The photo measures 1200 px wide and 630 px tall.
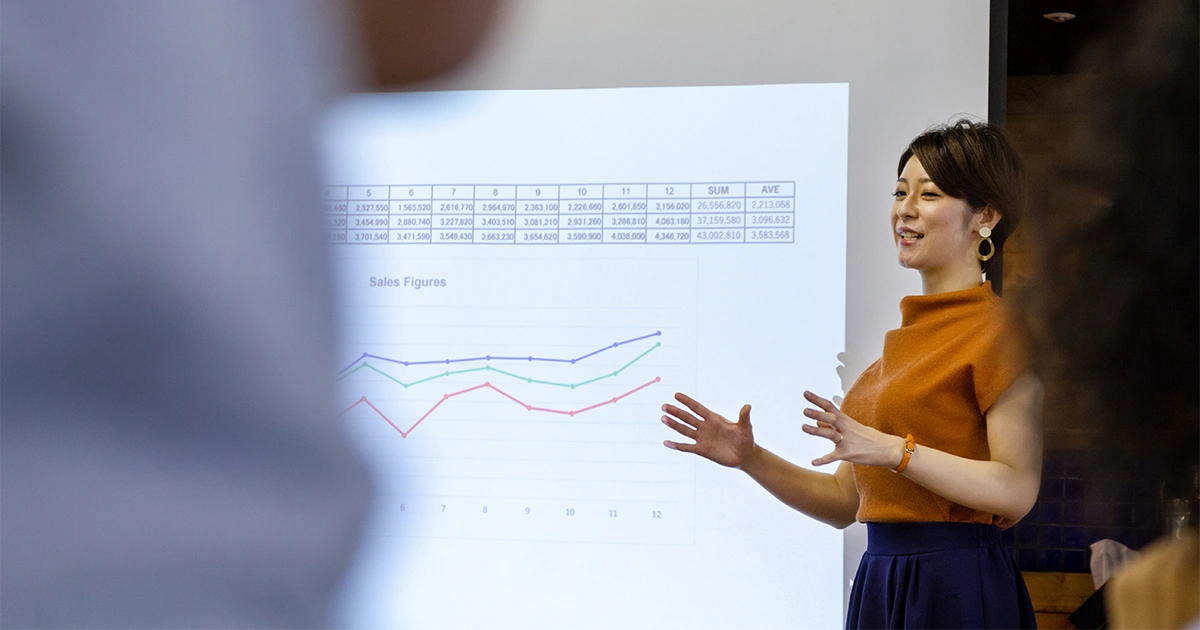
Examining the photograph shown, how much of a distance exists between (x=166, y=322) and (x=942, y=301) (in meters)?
1.87

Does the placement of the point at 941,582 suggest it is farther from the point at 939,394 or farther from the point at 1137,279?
the point at 1137,279

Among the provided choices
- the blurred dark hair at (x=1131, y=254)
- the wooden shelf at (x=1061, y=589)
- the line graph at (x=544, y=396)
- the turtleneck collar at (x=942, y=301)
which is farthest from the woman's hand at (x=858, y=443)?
the wooden shelf at (x=1061, y=589)

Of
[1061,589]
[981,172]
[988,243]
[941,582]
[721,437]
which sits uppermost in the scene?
[981,172]

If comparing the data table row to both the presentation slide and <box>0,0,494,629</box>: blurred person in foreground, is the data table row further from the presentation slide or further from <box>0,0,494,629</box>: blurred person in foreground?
<box>0,0,494,629</box>: blurred person in foreground

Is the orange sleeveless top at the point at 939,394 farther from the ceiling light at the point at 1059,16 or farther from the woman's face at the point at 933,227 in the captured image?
the ceiling light at the point at 1059,16

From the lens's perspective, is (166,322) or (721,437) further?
(721,437)

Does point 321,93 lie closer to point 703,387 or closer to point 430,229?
point 703,387

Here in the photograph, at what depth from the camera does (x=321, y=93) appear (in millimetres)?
263

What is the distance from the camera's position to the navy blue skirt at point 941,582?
181cm

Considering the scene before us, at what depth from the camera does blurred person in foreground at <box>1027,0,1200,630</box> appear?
1.57 ft

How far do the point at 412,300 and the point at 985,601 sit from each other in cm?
153

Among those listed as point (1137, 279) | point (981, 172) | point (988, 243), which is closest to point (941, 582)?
point (988, 243)

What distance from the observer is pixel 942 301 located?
1.95 m

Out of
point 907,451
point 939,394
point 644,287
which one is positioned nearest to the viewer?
point 907,451
